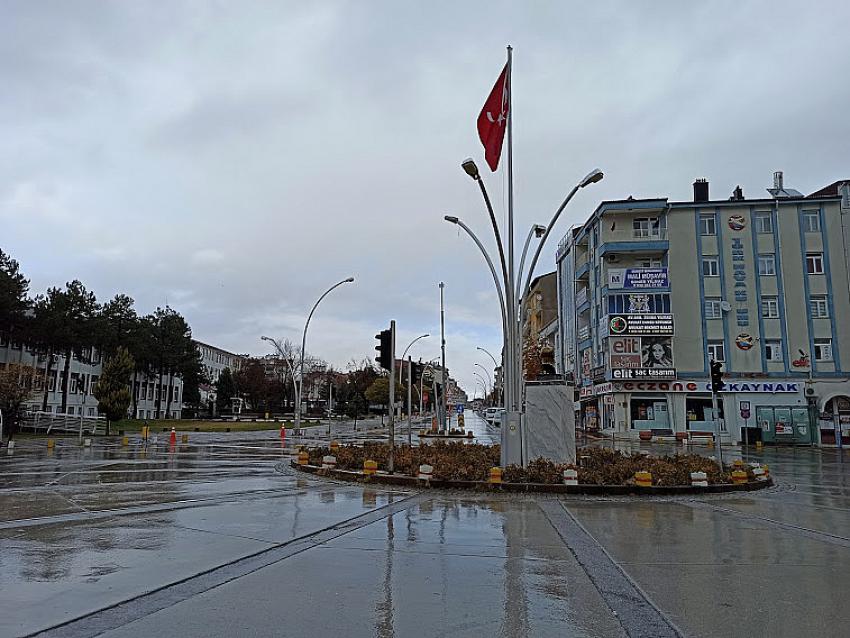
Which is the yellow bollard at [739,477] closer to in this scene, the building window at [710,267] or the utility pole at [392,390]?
the utility pole at [392,390]

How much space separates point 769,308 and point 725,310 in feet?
10.2

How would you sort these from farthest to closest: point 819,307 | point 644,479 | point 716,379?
point 819,307
point 716,379
point 644,479

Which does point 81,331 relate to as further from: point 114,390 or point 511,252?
point 511,252

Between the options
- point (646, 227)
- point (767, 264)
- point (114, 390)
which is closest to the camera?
point (114, 390)

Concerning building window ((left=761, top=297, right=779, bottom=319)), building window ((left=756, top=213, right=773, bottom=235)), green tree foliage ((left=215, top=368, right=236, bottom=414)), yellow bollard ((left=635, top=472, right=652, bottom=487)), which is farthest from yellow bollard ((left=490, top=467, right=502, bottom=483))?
green tree foliage ((left=215, top=368, right=236, bottom=414))

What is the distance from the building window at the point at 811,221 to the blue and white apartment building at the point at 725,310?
73mm

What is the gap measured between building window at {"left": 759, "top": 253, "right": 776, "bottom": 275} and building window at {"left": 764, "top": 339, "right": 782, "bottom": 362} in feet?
16.8

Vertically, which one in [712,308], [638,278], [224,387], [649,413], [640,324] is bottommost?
[649,413]

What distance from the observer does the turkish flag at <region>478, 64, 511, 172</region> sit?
18141 mm

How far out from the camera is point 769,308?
48562 millimetres

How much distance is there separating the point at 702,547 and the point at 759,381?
43.6 meters

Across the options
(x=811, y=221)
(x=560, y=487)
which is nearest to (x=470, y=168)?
(x=560, y=487)

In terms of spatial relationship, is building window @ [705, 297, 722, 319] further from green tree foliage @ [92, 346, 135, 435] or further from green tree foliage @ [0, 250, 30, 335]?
green tree foliage @ [0, 250, 30, 335]

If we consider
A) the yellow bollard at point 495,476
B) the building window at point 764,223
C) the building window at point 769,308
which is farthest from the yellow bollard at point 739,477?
the building window at point 764,223
